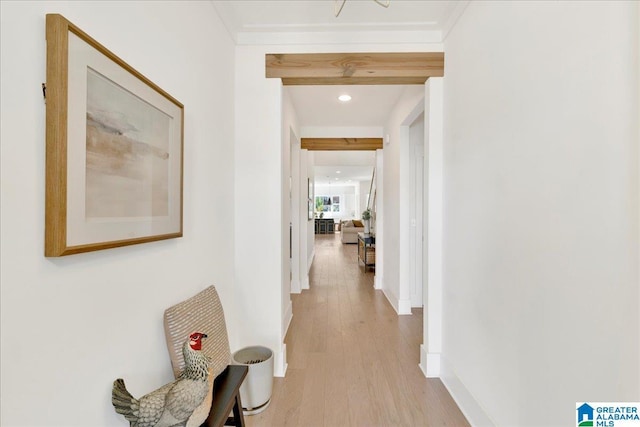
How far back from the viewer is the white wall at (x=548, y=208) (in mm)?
861

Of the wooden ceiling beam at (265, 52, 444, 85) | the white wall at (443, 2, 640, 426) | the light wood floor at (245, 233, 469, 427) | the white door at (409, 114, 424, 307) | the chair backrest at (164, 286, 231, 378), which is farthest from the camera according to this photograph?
the white door at (409, 114, 424, 307)

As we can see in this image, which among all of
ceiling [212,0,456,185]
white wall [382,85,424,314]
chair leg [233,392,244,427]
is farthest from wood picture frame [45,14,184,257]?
white wall [382,85,424,314]

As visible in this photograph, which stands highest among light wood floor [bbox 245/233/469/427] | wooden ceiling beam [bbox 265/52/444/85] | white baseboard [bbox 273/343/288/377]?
wooden ceiling beam [bbox 265/52/444/85]

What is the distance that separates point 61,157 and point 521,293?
170 cm

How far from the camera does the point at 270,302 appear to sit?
7.25ft

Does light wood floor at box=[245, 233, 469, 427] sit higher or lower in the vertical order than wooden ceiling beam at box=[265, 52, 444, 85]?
lower

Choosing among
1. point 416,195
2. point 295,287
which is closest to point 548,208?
point 416,195

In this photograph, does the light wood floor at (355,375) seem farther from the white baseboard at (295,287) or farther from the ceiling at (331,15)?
the ceiling at (331,15)

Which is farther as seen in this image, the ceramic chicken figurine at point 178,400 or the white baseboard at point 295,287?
the white baseboard at point 295,287

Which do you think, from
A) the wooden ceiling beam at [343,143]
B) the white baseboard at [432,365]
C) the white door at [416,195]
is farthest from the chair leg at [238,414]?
the wooden ceiling beam at [343,143]

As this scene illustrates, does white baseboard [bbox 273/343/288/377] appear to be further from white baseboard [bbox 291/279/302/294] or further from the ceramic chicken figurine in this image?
white baseboard [bbox 291/279/302/294]

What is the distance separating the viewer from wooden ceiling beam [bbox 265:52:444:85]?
2158 mm

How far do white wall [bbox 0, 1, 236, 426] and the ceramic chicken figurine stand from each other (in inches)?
3.2

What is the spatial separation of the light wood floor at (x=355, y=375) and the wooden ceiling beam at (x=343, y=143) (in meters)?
2.42
